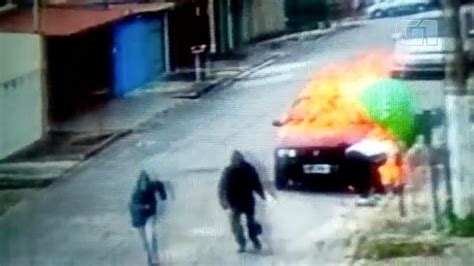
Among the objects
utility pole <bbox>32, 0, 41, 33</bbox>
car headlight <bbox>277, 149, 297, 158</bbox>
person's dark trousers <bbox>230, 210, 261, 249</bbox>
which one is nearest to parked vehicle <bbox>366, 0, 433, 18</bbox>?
car headlight <bbox>277, 149, 297, 158</bbox>

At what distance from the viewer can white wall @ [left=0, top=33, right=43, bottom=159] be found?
200 centimetres

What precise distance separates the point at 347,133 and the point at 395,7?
22cm

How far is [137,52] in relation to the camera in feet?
6.53

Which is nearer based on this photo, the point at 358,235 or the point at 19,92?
the point at 358,235

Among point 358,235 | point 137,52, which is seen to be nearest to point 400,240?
point 358,235

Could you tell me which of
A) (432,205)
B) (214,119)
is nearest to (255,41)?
(214,119)

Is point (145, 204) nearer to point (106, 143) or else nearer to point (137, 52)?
point (106, 143)

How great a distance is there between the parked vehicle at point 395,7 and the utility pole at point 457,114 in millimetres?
37

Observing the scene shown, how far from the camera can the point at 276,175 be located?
75.7 inches

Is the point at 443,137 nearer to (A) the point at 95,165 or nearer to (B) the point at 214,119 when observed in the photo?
(B) the point at 214,119

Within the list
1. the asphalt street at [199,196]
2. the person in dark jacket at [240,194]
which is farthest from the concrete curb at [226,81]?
the person in dark jacket at [240,194]

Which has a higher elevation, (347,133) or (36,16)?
(36,16)

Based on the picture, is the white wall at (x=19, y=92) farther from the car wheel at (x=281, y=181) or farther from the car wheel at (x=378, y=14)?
the car wheel at (x=378, y=14)

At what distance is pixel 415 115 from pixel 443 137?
0.06 meters
